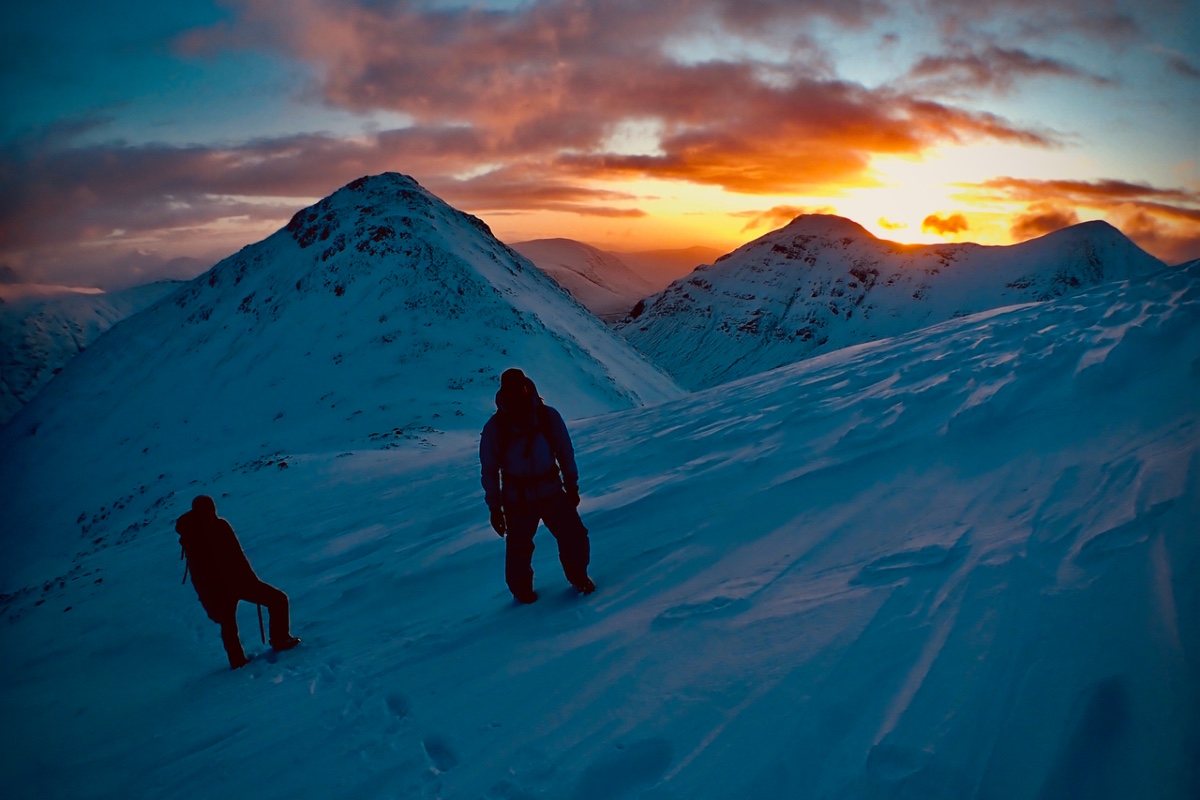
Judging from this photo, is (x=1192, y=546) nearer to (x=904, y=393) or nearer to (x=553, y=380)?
(x=904, y=393)

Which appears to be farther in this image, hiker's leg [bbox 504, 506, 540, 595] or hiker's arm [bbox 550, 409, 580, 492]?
hiker's leg [bbox 504, 506, 540, 595]

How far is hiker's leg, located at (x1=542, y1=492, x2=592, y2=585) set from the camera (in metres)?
5.15

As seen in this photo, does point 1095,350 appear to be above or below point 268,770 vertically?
above

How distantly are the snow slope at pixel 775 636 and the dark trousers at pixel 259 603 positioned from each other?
0.89 ft

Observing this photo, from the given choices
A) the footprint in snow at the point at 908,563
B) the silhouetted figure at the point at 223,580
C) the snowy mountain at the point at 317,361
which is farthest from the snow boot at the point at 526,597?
the snowy mountain at the point at 317,361

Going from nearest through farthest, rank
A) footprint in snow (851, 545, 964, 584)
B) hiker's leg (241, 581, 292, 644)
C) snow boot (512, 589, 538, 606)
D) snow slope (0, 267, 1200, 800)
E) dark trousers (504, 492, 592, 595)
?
snow slope (0, 267, 1200, 800) < footprint in snow (851, 545, 964, 584) < dark trousers (504, 492, 592, 595) < snow boot (512, 589, 538, 606) < hiker's leg (241, 581, 292, 644)

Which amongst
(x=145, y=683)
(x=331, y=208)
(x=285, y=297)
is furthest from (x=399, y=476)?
(x=331, y=208)

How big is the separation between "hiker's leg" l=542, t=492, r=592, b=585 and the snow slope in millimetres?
281

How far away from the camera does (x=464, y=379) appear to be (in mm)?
31281

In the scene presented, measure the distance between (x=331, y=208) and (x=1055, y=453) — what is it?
54.3m

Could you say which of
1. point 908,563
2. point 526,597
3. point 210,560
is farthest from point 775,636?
point 210,560

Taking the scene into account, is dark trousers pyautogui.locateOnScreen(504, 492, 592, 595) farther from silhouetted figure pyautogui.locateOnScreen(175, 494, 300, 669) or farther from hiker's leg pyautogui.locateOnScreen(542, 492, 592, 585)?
silhouetted figure pyautogui.locateOnScreen(175, 494, 300, 669)

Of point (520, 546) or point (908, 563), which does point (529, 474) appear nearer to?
point (520, 546)

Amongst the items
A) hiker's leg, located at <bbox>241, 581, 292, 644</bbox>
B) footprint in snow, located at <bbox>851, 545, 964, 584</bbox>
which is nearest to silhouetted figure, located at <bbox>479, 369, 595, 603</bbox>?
footprint in snow, located at <bbox>851, 545, 964, 584</bbox>
